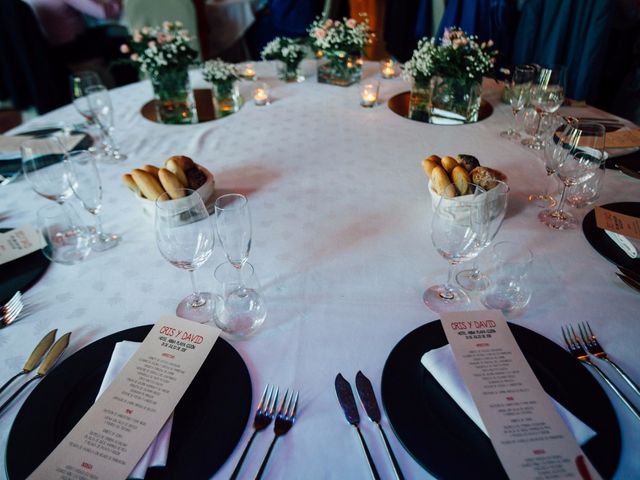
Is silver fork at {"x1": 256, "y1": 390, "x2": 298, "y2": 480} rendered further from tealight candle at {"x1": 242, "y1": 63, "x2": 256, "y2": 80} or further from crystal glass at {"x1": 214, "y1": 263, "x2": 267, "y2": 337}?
tealight candle at {"x1": 242, "y1": 63, "x2": 256, "y2": 80}

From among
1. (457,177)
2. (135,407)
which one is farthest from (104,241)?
(457,177)

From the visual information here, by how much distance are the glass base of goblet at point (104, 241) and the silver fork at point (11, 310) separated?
19 centimetres

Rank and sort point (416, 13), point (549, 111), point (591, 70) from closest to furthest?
point (549, 111)
point (591, 70)
point (416, 13)

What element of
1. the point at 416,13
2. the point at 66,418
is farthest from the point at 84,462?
the point at 416,13

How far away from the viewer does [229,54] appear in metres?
4.11

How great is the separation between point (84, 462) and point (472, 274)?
0.74 meters

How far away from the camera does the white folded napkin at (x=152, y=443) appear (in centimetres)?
56

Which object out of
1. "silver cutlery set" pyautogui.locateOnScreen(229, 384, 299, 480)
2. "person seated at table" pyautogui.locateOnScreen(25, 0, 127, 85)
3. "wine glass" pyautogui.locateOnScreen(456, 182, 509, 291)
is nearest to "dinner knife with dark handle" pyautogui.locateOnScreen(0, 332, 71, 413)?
"silver cutlery set" pyautogui.locateOnScreen(229, 384, 299, 480)

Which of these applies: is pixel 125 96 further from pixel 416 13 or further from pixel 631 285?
pixel 416 13

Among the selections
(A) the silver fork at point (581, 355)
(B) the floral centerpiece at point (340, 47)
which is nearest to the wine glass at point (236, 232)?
(A) the silver fork at point (581, 355)

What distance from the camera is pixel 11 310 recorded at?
0.82m

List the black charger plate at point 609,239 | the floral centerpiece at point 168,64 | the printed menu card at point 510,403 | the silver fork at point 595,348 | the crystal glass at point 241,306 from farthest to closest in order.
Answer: the floral centerpiece at point 168,64, the black charger plate at point 609,239, the crystal glass at point 241,306, the silver fork at point 595,348, the printed menu card at point 510,403

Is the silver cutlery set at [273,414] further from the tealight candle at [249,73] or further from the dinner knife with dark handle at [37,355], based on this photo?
the tealight candle at [249,73]

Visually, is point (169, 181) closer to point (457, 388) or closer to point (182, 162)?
point (182, 162)
